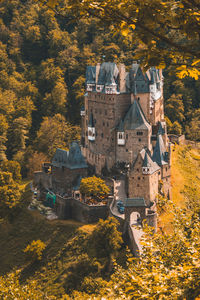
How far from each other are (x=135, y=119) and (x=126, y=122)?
135 centimetres

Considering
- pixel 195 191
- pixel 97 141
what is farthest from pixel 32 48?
pixel 195 191

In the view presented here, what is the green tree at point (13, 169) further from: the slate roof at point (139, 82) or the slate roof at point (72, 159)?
the slate roof at point (139, 82)

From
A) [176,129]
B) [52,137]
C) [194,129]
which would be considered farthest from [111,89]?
[194,129]

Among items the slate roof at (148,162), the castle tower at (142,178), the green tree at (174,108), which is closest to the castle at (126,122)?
the slate roof at (148,162)

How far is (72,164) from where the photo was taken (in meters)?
54.4

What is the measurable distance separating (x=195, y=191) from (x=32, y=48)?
67085mm

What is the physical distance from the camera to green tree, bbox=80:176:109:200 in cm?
4762

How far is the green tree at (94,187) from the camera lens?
47.6 m

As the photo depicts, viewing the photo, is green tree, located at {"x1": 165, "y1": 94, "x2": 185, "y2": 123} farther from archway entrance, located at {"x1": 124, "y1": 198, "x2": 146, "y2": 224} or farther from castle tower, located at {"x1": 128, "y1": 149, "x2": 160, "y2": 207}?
archway entrance, located at {"x1": 124, "y1": 198, "x2": 146, "y2": 224}

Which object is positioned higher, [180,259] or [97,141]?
[97,141]

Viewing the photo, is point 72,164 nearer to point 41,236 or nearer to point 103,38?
point 41,236

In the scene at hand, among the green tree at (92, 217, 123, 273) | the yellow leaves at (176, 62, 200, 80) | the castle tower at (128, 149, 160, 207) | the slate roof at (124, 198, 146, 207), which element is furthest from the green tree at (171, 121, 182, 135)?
the yellow leaves at (176, 62, 200, 80)

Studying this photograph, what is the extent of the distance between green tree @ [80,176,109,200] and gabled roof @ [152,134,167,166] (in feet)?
27.6

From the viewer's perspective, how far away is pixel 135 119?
51094 millimetres
